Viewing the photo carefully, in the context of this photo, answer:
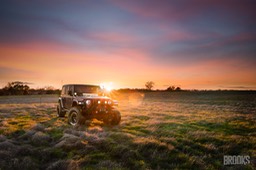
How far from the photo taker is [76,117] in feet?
35.2

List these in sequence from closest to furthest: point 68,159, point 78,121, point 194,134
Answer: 1. point 68,159
2. point 194,134
3. point 78,121

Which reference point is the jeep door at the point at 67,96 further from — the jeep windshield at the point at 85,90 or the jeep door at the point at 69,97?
the jeep windshield at the point at 85,90

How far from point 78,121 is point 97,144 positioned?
3.74 meters

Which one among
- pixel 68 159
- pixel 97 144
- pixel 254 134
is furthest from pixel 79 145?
pixel 254 134

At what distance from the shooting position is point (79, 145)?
6.75m

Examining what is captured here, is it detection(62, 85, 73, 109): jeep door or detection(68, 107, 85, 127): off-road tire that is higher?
detection(62, 85, 73, 109): jeep door

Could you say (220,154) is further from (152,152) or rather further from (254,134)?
(254,134)

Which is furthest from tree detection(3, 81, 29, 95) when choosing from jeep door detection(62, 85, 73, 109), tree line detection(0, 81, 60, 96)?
jeep door detection(62, 85, 73, 109)

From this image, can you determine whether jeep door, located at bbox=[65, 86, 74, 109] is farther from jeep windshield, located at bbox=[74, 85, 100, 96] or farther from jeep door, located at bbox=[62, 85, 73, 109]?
jeep windshield, located at bbox=[74, 85, 100, 96]

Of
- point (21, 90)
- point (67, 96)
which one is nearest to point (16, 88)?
point (21, 90)

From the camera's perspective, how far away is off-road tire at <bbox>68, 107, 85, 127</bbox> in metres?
10.5

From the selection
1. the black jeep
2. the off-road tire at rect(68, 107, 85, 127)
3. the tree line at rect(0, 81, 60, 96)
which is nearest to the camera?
the off-road tire at rect(68, 107, 85, 127)

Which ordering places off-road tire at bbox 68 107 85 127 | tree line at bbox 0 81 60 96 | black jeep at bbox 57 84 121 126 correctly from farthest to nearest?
1. tree line at bbox 0 81 60 96
2. black jeep at bbox 57 84 121 126
3. off-road tire at bbox 68 107 85 127

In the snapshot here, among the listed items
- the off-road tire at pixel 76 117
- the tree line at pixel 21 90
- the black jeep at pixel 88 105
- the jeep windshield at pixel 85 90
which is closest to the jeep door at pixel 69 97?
the black jeep at pixel 88 105
